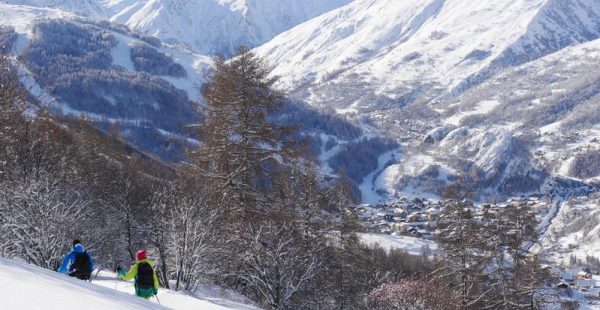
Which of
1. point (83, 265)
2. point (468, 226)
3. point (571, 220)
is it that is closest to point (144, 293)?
point (83, 265)

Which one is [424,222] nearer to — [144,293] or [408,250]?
[408,250]

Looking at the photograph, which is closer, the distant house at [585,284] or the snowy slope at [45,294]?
the snowy slope at [45,294]

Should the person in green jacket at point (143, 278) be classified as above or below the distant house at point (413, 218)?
below

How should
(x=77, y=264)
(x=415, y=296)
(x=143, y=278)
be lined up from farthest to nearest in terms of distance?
(x=415, y=296) → (x=77, y=264) → (x=143, y=278)

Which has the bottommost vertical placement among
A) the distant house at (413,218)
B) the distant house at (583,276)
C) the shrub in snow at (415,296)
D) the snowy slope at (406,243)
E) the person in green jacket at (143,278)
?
the shrub in snow at (415,296)

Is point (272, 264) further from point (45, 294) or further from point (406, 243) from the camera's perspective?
point (406, 243)

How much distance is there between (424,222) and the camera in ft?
531

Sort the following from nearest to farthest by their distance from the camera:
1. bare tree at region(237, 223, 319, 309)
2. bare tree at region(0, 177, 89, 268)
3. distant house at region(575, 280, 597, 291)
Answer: bare tree at region(0, 177, 89, 268) → bare tree at region(237, 223, 319, 309) → distant house at region(575, 280, 597, 291)

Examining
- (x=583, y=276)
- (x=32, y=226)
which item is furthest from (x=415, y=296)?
(x=583, y=276)

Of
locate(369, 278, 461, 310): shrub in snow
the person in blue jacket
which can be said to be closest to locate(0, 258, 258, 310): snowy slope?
the person in blue jacket

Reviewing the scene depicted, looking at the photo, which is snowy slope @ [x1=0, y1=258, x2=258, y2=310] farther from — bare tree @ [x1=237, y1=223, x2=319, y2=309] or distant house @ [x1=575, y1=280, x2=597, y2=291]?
distant house @ [x1=575, y1=280, x2=597, y2=291]

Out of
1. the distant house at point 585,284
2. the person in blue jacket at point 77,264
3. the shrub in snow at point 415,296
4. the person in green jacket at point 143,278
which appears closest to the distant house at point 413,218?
the distant house at point 585,284

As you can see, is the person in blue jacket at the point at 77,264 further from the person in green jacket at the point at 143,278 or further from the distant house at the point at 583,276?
the distant house at the point at 583,276

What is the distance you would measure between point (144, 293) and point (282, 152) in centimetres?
1009
